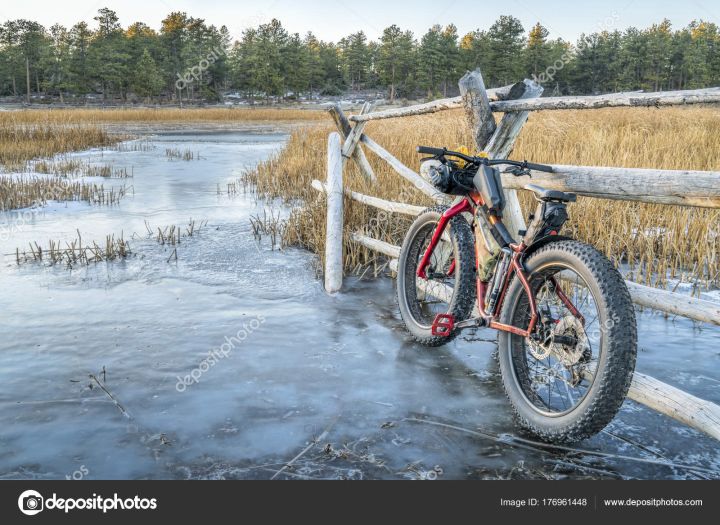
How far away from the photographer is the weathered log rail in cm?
271

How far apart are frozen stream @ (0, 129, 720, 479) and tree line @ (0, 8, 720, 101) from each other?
72.1 meters

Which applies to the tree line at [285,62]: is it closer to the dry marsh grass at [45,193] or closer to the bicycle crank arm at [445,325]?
the dry marsh grass at [45,193]

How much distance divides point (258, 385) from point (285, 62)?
89798 mm

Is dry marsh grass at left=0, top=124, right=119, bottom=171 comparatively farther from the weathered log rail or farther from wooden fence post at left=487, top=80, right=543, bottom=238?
wooden fence post at left=487, top=80, right=543, bottom=238

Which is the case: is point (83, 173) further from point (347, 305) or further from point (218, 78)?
point (218, 78)

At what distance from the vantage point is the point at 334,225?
20.3ft

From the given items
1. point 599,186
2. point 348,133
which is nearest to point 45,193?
point 348,133

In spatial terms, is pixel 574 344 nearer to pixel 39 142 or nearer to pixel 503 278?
pixel 503 278

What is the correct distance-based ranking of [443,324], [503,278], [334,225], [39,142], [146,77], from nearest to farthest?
1. [503,278]
2. [443,324]
3. [334,225]
4. [39,142]
5. [146,77]

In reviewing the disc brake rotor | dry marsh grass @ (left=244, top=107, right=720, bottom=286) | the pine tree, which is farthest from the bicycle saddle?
the pine tree

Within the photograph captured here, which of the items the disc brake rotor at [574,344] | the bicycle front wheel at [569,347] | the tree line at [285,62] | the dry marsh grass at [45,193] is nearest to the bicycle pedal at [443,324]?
the bicycle front wheel at [569,347]

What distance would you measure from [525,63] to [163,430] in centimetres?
9877

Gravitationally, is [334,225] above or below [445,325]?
above
